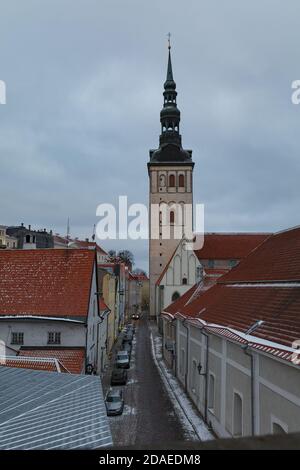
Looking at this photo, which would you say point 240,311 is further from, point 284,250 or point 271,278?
point 284,250

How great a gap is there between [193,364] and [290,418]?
12.3 m

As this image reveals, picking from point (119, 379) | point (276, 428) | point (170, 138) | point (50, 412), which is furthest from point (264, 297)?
point (170, 138)

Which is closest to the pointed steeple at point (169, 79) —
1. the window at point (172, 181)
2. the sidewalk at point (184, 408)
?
the window at point (172, 181)

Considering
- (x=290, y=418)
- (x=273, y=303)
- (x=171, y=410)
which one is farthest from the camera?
(x=171, y=410)

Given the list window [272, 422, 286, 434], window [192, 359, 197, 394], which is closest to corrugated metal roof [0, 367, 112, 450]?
window [272, 422, 286, 434]

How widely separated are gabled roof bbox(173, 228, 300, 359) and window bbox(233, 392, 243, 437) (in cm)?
227

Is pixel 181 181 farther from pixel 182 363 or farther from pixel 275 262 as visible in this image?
pixel 275 262

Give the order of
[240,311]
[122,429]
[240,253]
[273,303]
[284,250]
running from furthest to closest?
[240,253] < [284,250] < [122,429] < [240,311] < [273,303]

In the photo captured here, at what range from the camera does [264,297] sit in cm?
1473

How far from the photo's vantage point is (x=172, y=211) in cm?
6106

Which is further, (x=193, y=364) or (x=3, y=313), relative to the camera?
(x=193, y=364)

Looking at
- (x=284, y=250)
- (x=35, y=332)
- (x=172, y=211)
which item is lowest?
(x=35, y=332)

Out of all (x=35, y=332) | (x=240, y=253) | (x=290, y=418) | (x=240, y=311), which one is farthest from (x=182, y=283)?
(x=290, y=418)

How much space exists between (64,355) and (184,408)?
639cm
